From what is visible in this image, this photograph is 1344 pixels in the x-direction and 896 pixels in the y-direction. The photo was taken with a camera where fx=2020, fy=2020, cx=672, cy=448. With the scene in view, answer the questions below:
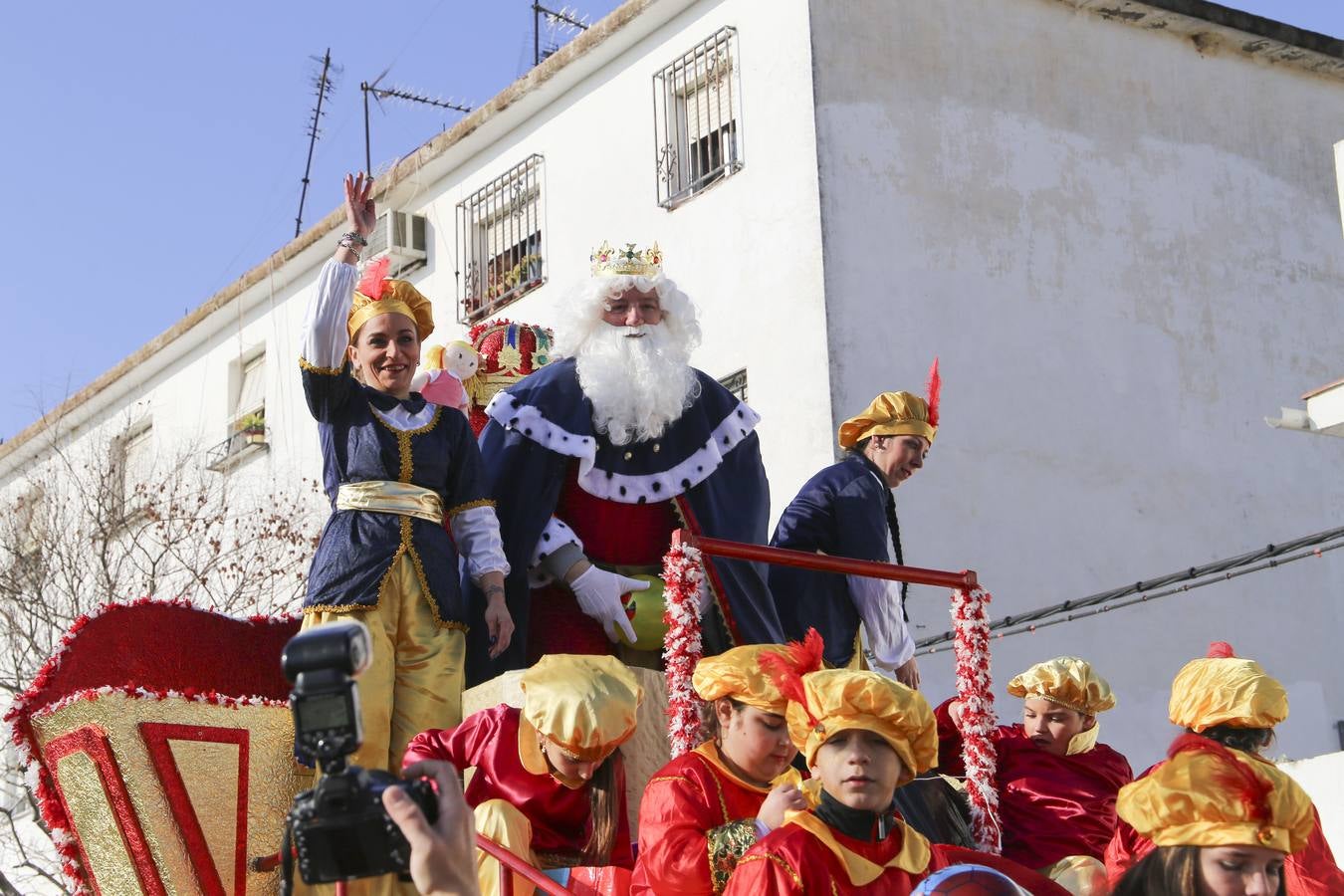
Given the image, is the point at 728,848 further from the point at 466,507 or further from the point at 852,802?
the point at 466,507

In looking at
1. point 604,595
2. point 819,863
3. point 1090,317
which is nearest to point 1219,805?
point 819,863

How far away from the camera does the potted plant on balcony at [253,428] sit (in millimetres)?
21188

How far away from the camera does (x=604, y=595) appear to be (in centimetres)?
729

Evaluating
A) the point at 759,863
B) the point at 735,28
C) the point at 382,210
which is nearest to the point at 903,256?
the point at 735,28

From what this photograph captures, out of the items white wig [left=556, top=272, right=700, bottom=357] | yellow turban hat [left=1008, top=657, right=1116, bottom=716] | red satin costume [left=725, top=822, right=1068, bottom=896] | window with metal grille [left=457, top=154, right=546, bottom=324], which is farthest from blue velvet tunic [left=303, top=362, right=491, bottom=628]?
window with metal grille [left=457, top=154, right=546, bottom=324]

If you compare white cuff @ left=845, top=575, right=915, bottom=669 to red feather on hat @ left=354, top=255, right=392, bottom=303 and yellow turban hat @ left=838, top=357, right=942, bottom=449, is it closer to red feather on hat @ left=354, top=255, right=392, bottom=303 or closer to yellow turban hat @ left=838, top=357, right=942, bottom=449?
yellow turban hat @ left=838, top=357, right=942, bottom=449

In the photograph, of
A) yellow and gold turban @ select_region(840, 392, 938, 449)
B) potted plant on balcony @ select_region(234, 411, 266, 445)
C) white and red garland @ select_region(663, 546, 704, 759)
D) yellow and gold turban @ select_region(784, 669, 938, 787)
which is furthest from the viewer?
potted plant on balcony @ select_region(234, 411, 266, 445)

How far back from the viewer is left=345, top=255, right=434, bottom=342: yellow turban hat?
6910 mm

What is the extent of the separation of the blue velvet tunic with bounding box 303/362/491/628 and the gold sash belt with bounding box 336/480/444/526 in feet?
0.06

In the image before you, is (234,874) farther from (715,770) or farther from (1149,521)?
(1149,521)

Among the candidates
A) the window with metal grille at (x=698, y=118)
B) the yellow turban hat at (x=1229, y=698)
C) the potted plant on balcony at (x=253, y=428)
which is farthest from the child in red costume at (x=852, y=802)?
the potted plant on balcony at (x=253, y=428)

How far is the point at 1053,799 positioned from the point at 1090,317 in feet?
30.5

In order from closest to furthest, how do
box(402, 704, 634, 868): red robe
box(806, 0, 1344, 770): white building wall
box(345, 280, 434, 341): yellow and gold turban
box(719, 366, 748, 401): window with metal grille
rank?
box(402, 704, 634, 868): red robe, box(345, 280, 434, 341): yellow and gold turban, box(806, 0, 1344, 770): white building wall, box(719, 366, 748, 401): window with metal grille

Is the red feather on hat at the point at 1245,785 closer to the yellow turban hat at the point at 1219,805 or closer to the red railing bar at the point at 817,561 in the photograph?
the yellow turban hat at the point at 1219,805
